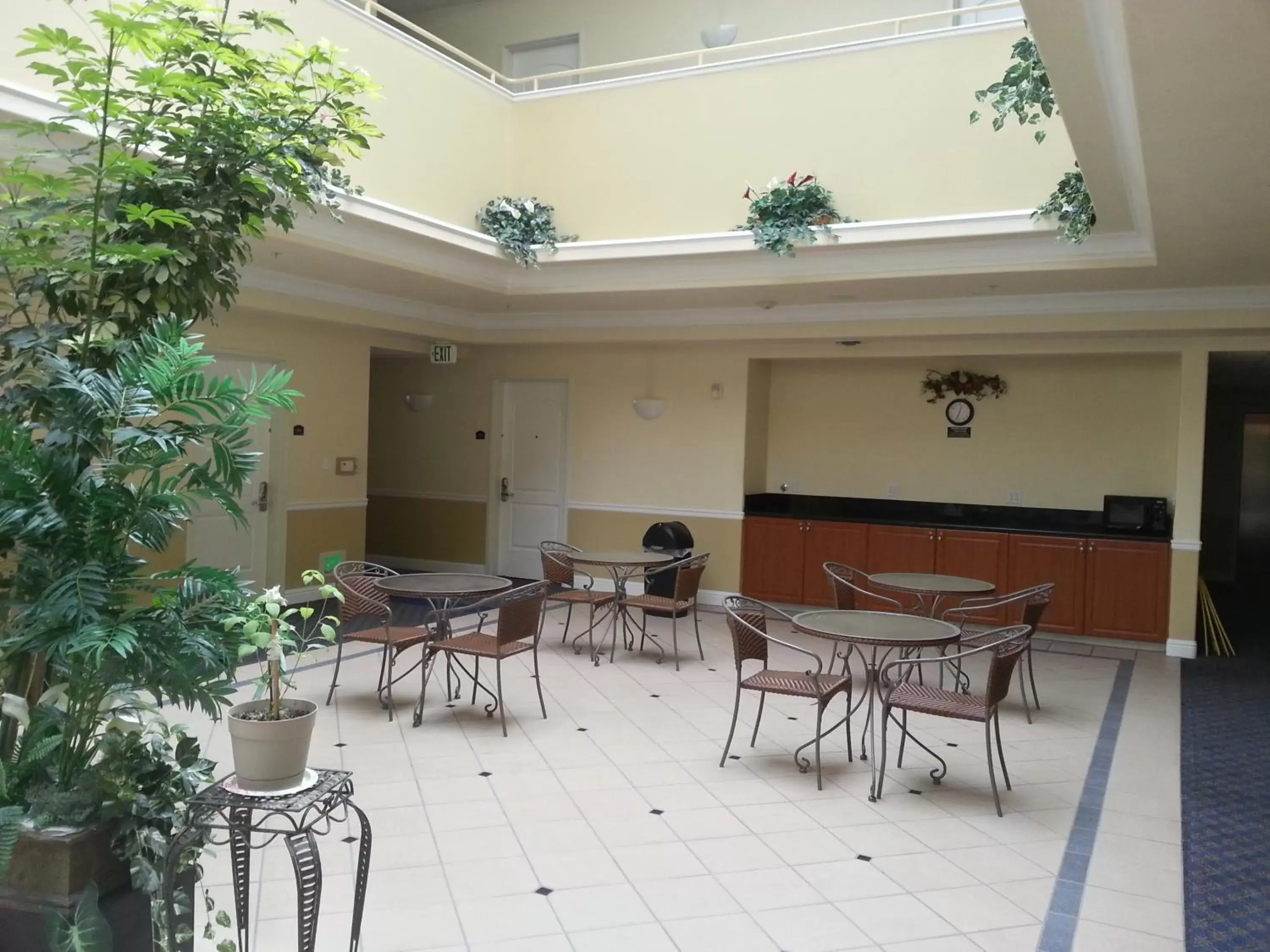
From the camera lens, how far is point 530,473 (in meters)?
10.3

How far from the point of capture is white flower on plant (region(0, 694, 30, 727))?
7.70ft

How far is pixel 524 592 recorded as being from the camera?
5.25 m

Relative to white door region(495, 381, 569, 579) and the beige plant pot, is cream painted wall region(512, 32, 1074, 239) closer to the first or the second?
white door region(495, 381, 569, 579)

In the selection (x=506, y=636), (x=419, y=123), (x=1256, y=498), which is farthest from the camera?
(x=1256, y=498)

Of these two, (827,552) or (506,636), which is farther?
(827,552)

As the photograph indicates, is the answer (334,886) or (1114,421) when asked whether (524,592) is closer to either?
(334,886)

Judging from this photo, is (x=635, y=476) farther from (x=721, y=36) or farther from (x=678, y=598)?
(x=721, y=36)

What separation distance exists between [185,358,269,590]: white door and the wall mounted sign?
2.08m

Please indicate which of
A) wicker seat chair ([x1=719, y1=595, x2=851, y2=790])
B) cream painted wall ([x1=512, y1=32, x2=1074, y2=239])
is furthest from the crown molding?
wicker seat chair ([x1=719, y1=595, x2=851, y2=790])

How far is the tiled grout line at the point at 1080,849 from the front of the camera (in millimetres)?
3109

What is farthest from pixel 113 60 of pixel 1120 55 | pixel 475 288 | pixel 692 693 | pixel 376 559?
pixel 376 559

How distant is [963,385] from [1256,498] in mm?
6937

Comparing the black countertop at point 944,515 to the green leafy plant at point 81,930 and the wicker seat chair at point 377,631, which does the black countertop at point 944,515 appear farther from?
the green leafy plant at point 81,930

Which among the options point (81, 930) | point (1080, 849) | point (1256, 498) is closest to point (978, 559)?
point (1080, 849)
